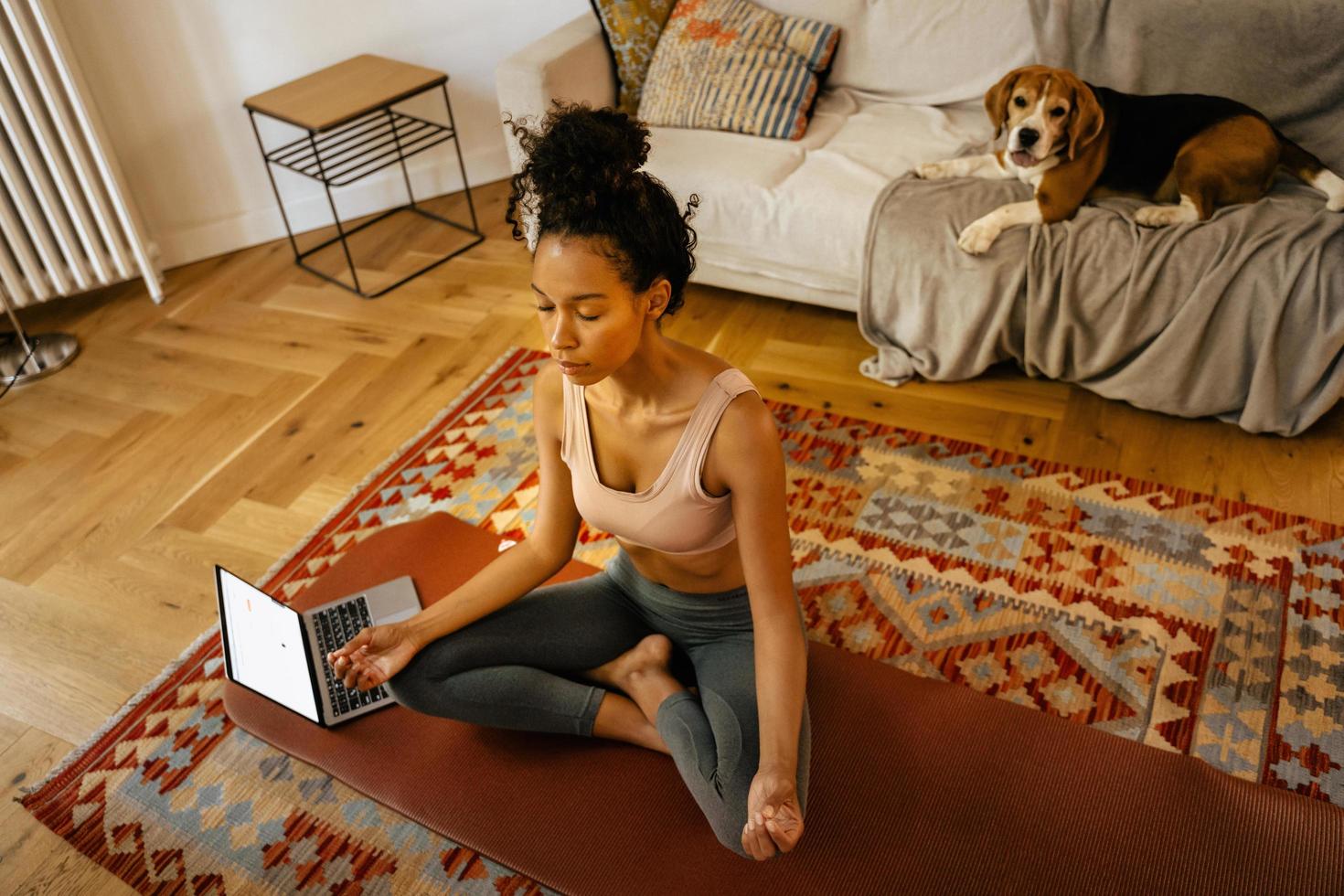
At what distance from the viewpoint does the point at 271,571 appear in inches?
75.7

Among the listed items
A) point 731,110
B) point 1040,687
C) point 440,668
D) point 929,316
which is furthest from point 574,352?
point 731,110

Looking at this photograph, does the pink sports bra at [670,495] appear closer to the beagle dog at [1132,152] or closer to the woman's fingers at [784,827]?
the woman's fingers at [784,827]

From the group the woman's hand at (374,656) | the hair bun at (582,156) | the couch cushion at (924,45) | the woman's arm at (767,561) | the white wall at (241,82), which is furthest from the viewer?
the white wall at (241,82)

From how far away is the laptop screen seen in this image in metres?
1.48

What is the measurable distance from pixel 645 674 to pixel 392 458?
103 cm

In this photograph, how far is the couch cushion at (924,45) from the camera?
2.40 meters

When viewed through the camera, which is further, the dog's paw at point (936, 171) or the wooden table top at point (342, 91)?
the wooden table top at point (342, 91)

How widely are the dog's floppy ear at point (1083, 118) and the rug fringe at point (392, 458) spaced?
1327 mm

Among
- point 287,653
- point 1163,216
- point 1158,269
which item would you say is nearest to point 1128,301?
point 1158,269

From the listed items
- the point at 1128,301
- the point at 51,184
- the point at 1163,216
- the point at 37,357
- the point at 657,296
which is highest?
the point at 657,296

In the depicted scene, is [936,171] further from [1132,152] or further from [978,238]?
[1132,152]

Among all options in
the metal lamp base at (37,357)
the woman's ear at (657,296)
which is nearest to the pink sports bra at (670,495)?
the woman's ear at (657,296)

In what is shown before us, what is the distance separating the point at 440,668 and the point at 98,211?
2.02 metres

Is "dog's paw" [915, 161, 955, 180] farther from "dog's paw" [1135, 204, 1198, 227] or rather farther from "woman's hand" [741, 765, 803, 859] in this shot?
"woman's hand" [741, 765, 803, 859]
